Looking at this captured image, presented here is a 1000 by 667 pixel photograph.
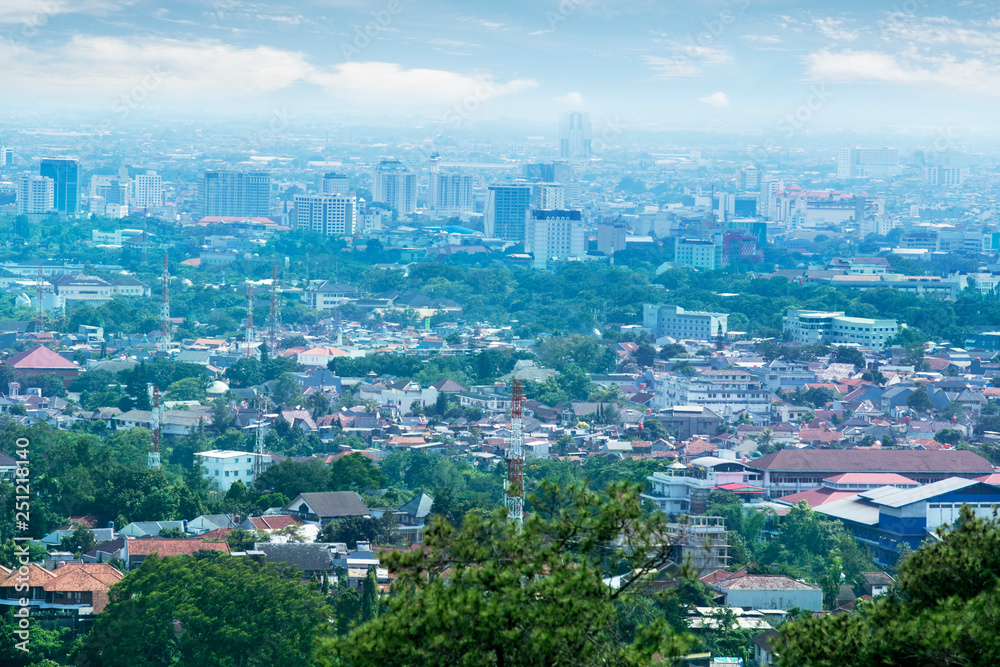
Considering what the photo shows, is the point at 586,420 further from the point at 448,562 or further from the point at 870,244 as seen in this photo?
the point at 870,244

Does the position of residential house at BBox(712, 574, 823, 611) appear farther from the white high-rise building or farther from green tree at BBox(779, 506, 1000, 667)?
the white high-rise building

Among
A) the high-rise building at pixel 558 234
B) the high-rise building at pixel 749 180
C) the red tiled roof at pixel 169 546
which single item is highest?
the high-rise building at pixel 749 180

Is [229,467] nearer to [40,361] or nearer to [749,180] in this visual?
[40,361]

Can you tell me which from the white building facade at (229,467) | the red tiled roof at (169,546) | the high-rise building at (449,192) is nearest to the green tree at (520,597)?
the red tiled roof at (169,546)

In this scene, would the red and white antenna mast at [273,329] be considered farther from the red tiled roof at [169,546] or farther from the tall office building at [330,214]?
the tall office building at [330,214]

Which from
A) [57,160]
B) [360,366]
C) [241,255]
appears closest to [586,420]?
[360,366]

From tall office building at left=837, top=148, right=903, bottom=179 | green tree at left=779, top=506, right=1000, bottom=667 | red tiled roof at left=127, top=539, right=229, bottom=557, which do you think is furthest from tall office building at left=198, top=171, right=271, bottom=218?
green tree at left=779, top=506, right=1000, bottom=667
